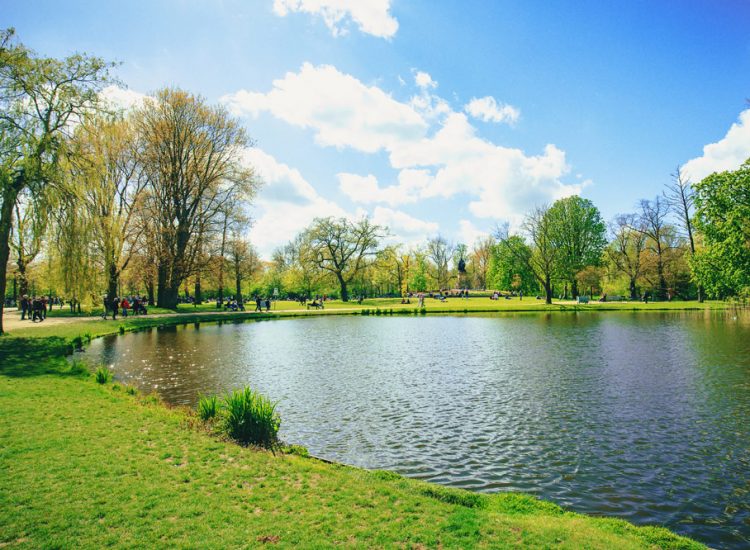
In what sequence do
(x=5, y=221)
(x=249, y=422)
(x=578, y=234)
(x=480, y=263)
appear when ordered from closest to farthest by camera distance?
(x=249, y=422)
(x=5, y=221)
(x=578, y=234)
(x=480, y=263)

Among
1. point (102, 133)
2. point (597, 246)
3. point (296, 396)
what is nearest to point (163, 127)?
point (102, 133)

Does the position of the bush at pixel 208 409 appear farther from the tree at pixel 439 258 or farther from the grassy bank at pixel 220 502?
the tree at pixel 439 258

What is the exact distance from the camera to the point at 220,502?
6312mm

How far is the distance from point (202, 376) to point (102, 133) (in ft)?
50.2

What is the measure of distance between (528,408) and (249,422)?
26.5ft

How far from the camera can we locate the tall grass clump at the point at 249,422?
9.69 metres

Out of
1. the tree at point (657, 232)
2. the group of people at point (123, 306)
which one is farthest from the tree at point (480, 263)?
the group of people at point (123, 306)

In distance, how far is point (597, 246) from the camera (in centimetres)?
7200

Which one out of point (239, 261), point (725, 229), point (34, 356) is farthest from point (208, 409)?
point (239, 261)

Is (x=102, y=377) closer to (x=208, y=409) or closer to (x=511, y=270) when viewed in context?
(x=208, y=409)

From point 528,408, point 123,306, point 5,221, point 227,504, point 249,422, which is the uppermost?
point 5,221

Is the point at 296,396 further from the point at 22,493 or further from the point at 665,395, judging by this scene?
the point at 665,395

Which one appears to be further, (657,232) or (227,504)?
(657,232)

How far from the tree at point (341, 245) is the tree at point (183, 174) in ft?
71.6
